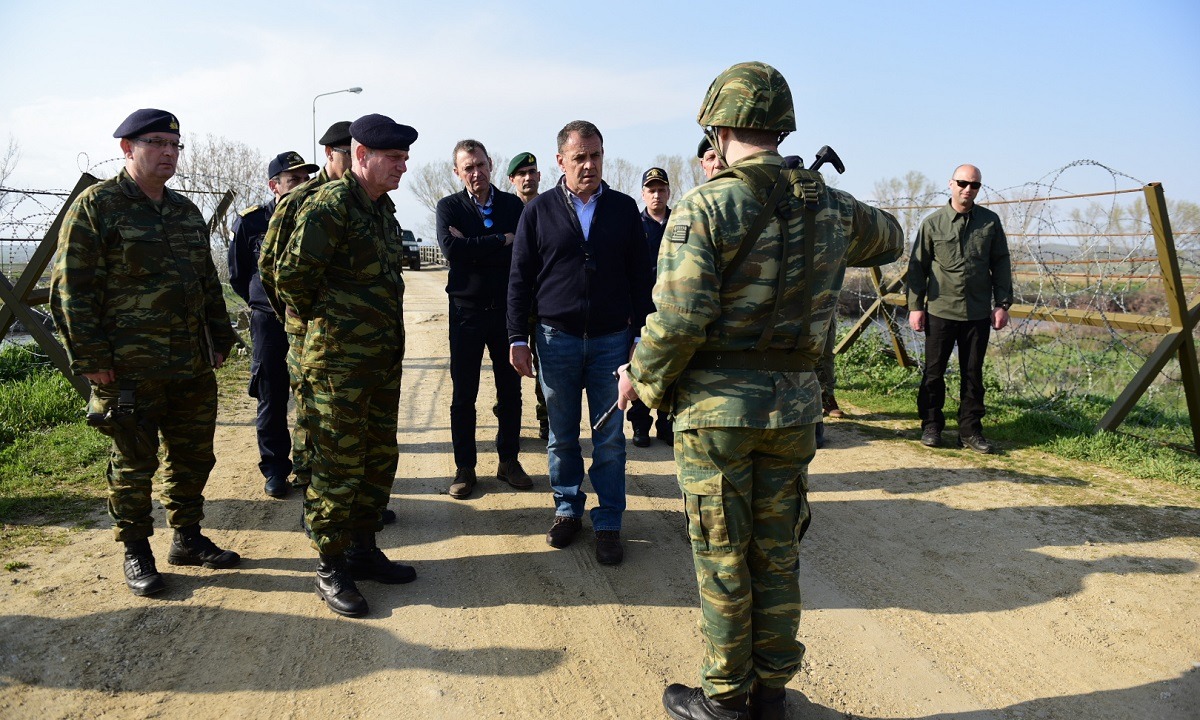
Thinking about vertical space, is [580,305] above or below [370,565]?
above

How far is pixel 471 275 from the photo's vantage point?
15.9ft

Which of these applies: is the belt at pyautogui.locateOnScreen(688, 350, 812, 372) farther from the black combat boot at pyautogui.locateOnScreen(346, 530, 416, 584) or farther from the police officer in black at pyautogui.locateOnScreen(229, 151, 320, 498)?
the police officer in black at pyautogui.locateOnScreen(229, 151, 320, 498)

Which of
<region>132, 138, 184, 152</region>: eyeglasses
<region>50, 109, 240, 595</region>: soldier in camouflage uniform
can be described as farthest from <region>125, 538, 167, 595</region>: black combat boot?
<region>132, 138, 184, 152</region>: eyeglasses


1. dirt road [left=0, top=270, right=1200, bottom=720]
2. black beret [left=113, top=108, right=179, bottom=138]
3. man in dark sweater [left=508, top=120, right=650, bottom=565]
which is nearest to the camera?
dirt road [left=0, top=270, right=1200, bottom=720]

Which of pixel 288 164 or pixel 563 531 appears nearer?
pixel 563 531

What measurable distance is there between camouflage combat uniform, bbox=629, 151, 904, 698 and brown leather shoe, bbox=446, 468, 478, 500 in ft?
8.46

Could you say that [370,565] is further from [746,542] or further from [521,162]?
[521,162]

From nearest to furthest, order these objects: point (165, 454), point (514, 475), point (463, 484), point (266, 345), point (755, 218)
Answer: point (755, 218) < point (165, 454) < point (266, 345) < point (463, 484) < point (514, 475)

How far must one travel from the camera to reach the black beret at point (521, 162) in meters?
5.53

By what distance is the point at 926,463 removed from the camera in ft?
18.7

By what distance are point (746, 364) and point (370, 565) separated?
91.3 inches

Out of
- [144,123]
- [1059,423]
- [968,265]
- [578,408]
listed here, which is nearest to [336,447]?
[578,408]

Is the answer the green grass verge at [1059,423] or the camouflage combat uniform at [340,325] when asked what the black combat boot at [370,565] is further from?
the green grass verge at [1059,423]

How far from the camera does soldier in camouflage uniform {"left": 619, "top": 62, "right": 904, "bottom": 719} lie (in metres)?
2.46
